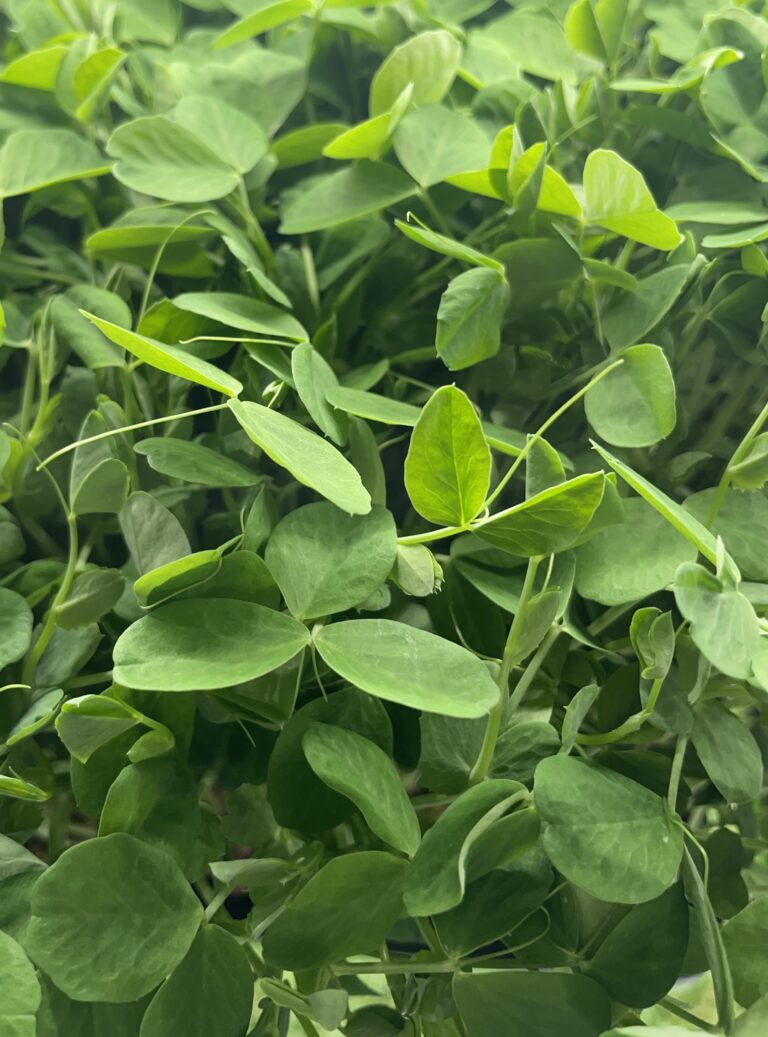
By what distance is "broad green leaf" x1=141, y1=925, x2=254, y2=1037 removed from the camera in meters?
0.23

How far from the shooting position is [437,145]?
332 millimetres

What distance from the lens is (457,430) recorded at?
225mm

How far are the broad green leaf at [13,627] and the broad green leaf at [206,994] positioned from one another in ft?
0.30

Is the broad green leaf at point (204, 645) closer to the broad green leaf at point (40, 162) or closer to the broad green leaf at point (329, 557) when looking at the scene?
the broad green leaf at point (329, 557)

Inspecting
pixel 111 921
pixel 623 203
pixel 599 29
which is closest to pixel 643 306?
pixel 623 203

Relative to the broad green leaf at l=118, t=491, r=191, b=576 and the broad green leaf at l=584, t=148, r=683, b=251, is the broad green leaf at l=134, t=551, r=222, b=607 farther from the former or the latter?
the broad green leaf at l=584, t=148, r=683, b=251

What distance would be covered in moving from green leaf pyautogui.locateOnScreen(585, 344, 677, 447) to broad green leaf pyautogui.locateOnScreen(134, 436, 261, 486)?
0.11 m

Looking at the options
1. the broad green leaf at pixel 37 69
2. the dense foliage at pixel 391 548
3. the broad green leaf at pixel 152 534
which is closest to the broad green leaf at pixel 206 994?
the dense foliage at pixel 391 548

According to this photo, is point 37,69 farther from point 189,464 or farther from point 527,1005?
point 527,1005

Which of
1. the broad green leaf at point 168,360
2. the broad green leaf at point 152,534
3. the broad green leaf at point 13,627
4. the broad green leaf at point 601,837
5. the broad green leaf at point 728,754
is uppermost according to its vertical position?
the broad green leaf at point 168,360

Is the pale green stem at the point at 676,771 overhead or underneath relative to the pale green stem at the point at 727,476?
underneath

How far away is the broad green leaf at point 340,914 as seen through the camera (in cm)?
23

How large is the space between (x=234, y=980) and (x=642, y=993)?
4.3 inches

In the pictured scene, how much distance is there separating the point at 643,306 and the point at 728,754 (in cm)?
14
